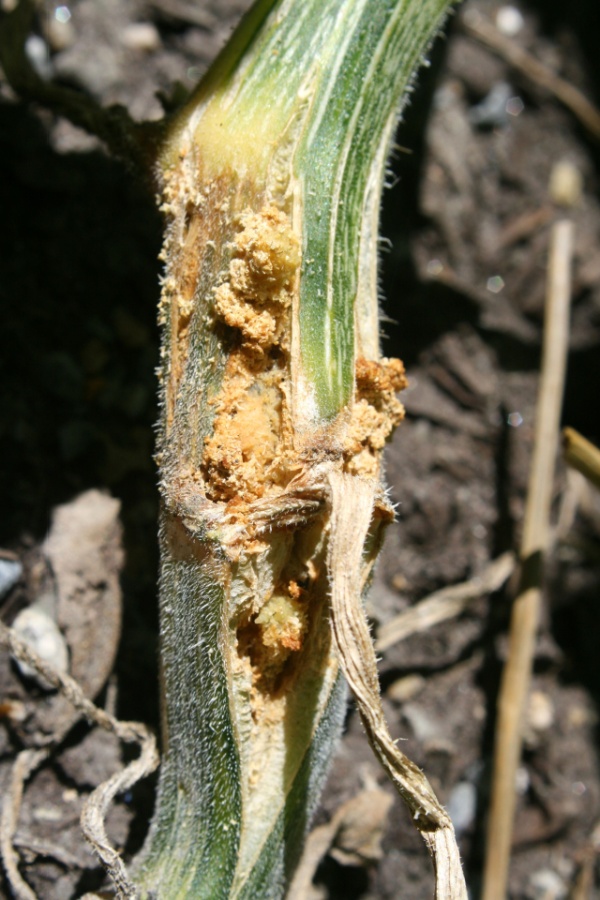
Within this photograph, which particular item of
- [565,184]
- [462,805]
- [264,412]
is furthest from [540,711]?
[565,184]

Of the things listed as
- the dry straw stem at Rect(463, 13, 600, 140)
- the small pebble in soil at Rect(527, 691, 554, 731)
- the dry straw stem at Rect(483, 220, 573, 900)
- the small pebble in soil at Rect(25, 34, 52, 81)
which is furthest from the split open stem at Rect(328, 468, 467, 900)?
the dry straw stem at Rect(463, 13, 600, 140)

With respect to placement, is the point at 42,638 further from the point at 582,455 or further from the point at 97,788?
the point at 582,455

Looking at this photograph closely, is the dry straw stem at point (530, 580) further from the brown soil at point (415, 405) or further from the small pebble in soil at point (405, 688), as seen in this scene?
the small pebble in soil at point (405, 688)

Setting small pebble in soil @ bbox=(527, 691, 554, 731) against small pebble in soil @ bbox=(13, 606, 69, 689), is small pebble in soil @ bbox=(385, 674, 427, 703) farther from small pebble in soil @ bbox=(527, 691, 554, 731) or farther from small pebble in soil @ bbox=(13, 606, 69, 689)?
small pebble in soil @ bbox=(13, 606, 69, 689)

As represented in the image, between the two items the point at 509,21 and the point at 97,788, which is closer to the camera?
the point at 97,788

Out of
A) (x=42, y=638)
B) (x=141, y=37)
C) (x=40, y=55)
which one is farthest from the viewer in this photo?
(x=141, y=37)

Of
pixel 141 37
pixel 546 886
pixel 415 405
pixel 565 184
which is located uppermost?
pixel 565 184

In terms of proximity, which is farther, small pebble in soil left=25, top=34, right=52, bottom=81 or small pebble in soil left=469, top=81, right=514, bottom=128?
small pebble in soil left=469, top=81, right=514, bottom=128

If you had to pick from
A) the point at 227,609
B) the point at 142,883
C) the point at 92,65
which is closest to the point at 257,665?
the point at 227,609
